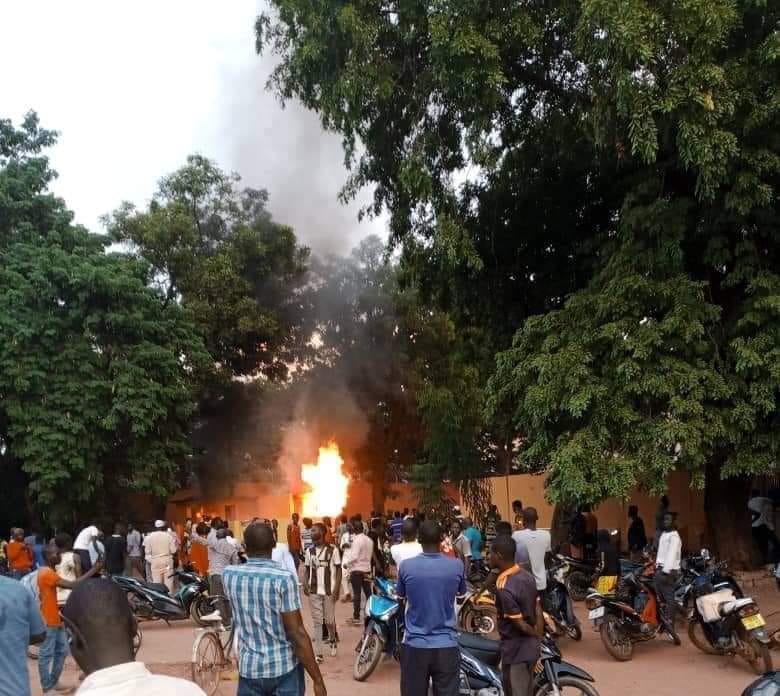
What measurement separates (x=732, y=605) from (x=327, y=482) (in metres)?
25.9

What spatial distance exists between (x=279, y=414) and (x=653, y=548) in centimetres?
2015

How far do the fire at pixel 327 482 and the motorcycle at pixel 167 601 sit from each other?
19871mm

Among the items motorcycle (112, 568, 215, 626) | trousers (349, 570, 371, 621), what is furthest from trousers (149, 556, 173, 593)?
trousers (349, 570, 371, 621)

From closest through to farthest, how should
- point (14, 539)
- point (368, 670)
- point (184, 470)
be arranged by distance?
point (368, 670) → point (14, 539) → point (184, 470)

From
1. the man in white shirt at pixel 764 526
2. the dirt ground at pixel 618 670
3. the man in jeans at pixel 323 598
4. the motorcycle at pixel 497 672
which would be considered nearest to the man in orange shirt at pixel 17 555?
the dirt ground at pixel 618 670

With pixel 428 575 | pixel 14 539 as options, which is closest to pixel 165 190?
pixel 14 539

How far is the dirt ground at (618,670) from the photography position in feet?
26.6

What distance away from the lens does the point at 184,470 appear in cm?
2847

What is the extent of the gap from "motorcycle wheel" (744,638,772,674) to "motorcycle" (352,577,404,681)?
3.32 meters

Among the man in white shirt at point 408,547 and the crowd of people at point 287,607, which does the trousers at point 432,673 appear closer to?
the crowd of people at point 287,607

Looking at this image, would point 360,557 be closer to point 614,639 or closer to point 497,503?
point 614,639

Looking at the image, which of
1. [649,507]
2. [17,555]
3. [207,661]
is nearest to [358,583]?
[207,661]

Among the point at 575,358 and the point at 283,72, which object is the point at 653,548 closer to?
the point at 575,358

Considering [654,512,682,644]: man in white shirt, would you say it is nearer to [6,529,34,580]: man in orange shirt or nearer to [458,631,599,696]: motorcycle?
[458,631,599,696]: motorcycle
